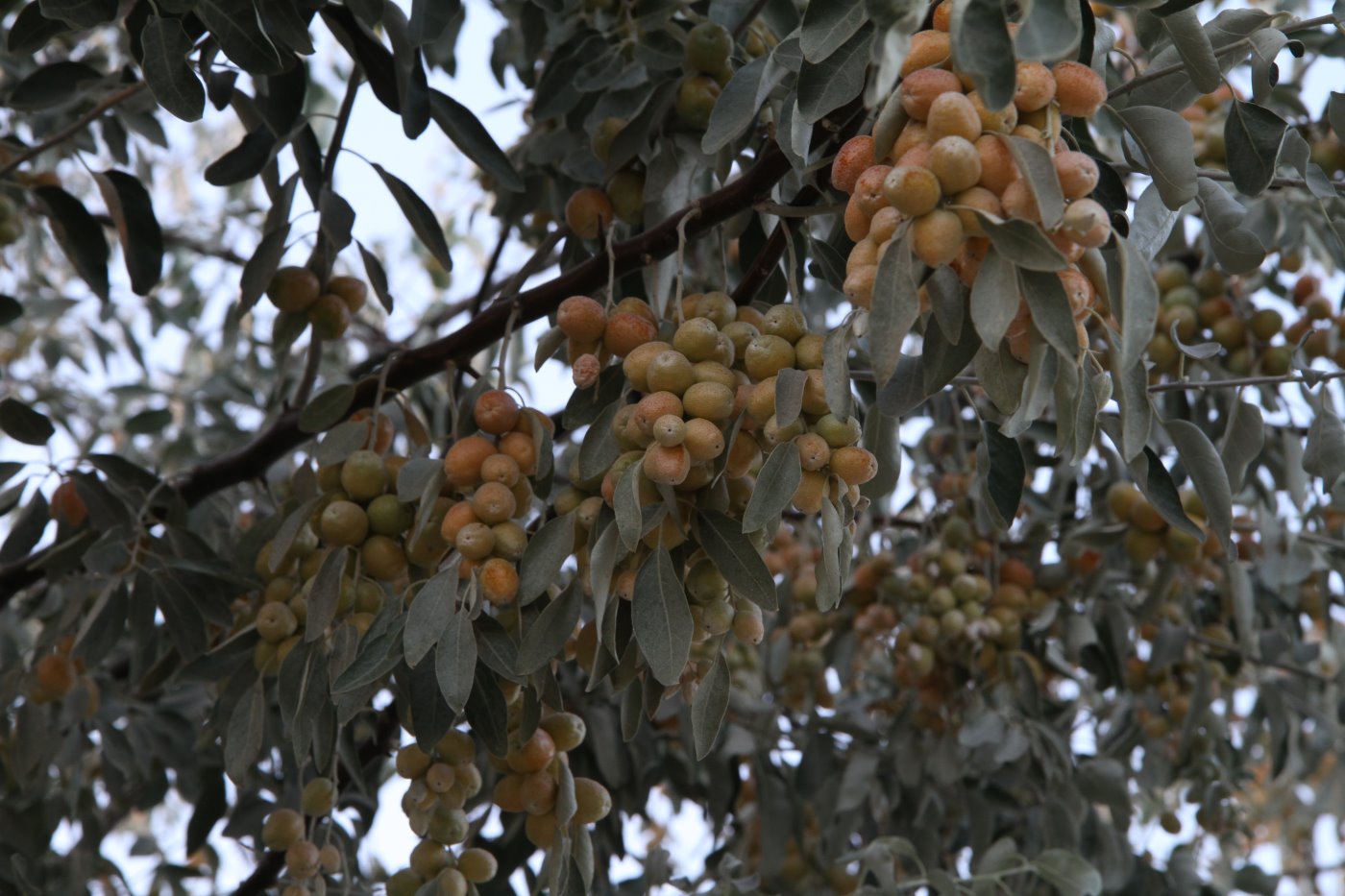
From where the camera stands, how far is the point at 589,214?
55.5 inches

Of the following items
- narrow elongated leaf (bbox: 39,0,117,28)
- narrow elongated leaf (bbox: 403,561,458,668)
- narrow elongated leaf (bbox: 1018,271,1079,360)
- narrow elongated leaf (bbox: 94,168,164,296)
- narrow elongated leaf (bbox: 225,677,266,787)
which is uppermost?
narrow elongated leaf (bbox: 39,0,117,28)

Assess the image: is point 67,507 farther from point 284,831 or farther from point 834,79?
point 834,79

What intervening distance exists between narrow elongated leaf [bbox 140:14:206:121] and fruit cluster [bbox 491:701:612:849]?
1.96 feet

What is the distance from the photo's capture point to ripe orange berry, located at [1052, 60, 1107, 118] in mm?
895

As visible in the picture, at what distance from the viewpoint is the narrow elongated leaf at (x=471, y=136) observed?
142 centimetres

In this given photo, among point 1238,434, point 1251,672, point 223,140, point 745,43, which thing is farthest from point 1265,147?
point 223,140

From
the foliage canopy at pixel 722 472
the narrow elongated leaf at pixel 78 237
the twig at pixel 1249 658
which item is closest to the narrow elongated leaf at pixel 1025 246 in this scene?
the foliage canopy at pixel 722 472

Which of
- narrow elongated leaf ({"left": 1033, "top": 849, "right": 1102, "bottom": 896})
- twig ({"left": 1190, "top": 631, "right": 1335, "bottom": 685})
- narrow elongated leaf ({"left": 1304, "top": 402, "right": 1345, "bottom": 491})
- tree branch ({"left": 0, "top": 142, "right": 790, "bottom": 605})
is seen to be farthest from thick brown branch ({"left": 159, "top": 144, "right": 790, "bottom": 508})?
twig ({"left": 1190, "top": 631, "right": 1335, "bottom": 685})

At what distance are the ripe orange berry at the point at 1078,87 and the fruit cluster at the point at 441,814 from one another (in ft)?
2.34

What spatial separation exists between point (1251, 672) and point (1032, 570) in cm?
54

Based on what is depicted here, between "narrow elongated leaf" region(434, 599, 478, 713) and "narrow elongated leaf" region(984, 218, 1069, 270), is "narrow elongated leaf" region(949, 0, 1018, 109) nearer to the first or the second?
"narrow elongated leaf" region(984, 218, 1069, 270)

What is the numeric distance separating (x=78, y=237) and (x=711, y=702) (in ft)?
3.50

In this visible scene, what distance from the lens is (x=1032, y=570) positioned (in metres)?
2.02

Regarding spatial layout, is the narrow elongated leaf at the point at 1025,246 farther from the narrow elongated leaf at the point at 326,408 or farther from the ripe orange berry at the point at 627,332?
the narrow elongated leaf at the point at 326,408
